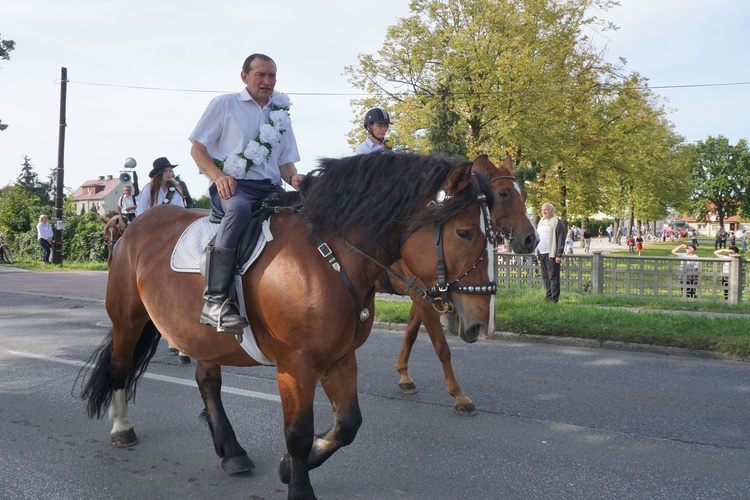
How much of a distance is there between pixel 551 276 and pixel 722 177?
278ft

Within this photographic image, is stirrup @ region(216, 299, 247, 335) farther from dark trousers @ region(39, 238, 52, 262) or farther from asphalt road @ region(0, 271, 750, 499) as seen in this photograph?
dark trousers @ region(39, 238, 52, 262)

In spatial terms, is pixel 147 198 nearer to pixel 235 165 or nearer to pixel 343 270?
pixel 235 165

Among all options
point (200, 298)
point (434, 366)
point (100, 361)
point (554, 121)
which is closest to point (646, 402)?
point (434, 366)

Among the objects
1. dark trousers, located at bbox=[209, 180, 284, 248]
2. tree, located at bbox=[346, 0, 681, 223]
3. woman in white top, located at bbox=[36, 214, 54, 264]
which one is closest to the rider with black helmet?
dark trousers, located at bbox=[209, 180, 284, 248]

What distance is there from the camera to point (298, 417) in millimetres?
3041

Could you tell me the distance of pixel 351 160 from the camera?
10.7 feet

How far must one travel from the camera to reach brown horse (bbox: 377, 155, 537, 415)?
5176 millimetres

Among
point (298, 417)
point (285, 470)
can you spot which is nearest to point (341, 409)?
point (298, 417)

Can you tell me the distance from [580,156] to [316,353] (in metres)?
26.8

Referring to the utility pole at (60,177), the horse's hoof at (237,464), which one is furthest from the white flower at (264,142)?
the utility pole at (60,177)

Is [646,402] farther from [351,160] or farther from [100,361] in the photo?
[100,361]

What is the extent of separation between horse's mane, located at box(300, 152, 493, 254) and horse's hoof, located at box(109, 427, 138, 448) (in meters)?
2.40

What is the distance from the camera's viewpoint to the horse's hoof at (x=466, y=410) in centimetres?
512

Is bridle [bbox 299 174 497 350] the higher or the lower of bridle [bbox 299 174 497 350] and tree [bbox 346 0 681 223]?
the lower
